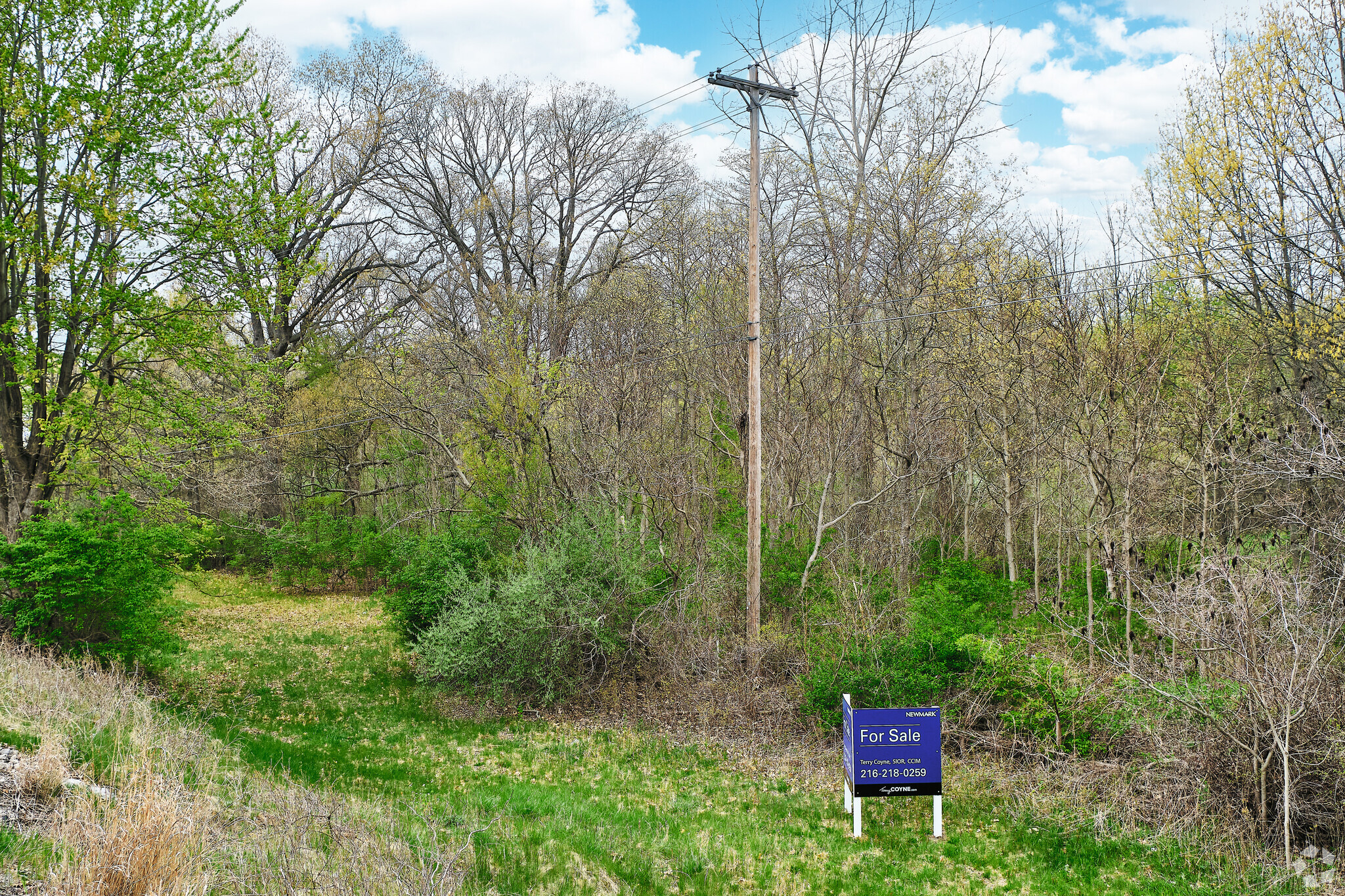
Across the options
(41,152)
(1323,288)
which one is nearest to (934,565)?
(1323,288)

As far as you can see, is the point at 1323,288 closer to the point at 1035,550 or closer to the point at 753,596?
the point at 1035,550

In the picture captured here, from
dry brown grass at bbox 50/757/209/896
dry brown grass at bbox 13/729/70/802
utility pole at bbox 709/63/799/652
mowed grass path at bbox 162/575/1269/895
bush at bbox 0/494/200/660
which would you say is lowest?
mowed grass path at bbox 162/575/1269/895

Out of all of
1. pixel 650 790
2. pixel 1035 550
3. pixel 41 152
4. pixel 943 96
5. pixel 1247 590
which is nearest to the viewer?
pixel 1247 590

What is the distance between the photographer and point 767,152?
2384 cm

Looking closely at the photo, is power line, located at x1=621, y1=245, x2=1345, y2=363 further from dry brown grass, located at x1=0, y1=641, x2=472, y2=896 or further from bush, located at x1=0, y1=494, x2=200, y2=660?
bush, located at x1=0, y1=494, x2=200, y2=660

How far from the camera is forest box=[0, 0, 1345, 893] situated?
935 centimetres

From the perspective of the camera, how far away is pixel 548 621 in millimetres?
14070

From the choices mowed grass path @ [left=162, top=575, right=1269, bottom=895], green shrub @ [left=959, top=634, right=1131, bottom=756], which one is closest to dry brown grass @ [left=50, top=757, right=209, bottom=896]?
mowed grass path @ [left=162, top=575, right=1269, bottom=895]

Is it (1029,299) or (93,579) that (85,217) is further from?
(1029,299)

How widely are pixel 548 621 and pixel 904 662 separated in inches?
237

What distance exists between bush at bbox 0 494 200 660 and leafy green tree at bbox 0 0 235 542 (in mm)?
1355

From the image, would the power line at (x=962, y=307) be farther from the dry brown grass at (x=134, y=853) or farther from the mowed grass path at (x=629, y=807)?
the dry brown grass at (x=134, y=853)

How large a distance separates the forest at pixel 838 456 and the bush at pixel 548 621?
3.1 inches

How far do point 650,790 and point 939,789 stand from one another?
3.57 metres
